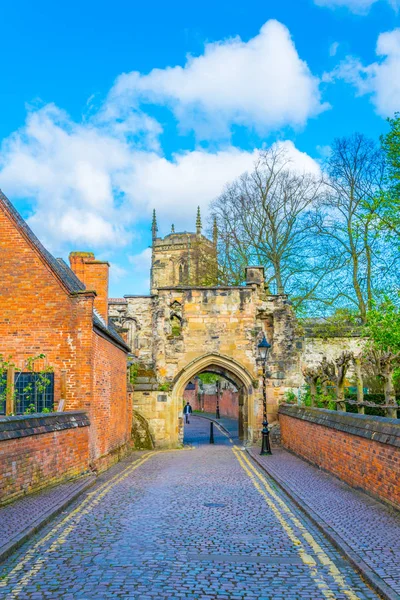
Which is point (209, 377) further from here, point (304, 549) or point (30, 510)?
point (304, 549)

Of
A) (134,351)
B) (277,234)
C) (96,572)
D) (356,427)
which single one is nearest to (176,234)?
(277,234)

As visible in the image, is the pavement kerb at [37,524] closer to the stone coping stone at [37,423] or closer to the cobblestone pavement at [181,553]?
the cobblestone pavement at [181,553]

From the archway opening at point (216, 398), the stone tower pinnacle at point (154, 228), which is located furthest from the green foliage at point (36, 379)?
the stone tower pinnacle at point (154, 228)

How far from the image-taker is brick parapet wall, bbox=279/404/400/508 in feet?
32.2

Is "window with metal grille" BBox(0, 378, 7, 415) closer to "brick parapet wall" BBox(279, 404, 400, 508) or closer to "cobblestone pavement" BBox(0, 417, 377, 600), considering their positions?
"cobblestone pavement" BBox(0, 417, 377, 600)

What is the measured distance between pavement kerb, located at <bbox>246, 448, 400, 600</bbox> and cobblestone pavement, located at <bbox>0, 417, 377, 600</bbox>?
0.09 meters

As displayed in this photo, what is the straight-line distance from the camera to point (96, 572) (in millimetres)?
6395

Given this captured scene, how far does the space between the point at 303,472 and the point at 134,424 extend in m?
11.6

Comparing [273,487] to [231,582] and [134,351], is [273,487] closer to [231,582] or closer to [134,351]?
[231,582]

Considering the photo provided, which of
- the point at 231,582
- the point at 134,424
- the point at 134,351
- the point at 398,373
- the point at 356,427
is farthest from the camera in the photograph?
the point at 134,351

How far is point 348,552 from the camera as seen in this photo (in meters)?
7.08

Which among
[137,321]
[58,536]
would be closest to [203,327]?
[137,321]

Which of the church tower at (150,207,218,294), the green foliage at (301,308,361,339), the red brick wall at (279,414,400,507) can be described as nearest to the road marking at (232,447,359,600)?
the red brick wall at (279,414,400,507)

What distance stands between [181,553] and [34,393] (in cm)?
949
